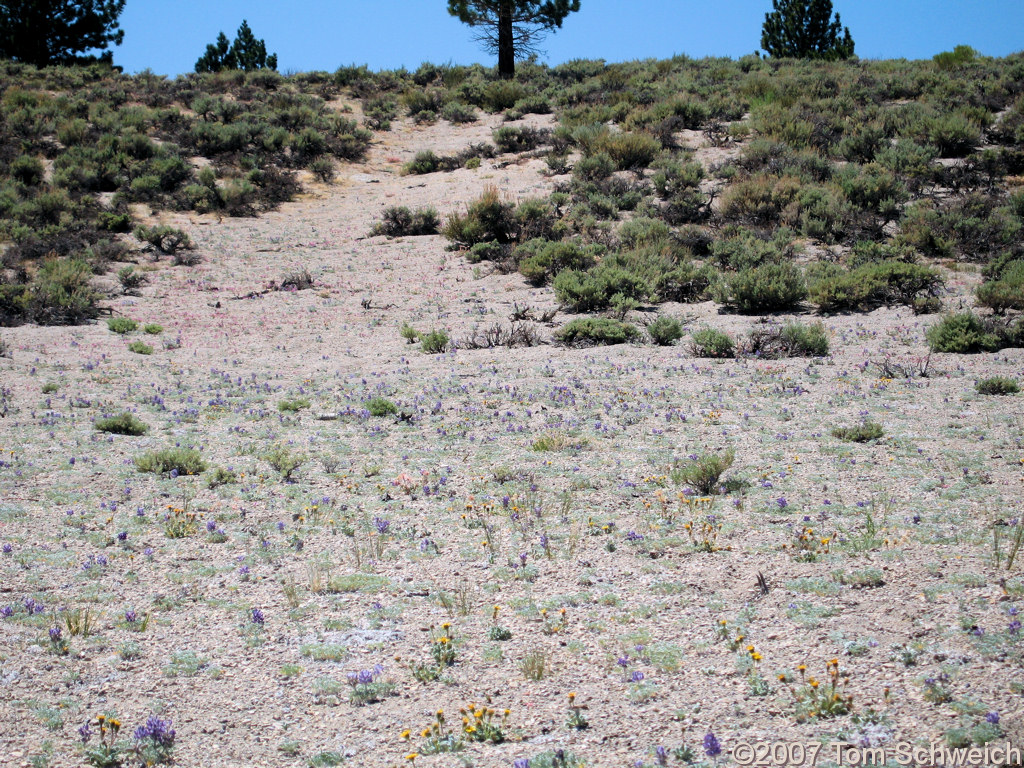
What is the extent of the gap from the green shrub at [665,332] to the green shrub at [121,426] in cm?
766

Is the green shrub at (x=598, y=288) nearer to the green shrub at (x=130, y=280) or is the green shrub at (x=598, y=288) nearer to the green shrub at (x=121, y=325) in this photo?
the green shrub at (x=121, y=325)

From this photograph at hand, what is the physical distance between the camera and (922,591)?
4.60m

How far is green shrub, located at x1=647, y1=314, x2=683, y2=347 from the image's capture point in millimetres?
12352

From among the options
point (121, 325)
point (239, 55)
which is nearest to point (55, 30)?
point (239, 55)

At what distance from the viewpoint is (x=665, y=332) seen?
1235 cm

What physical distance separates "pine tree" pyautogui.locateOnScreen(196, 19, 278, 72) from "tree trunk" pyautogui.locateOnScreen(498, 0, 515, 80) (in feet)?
82.9

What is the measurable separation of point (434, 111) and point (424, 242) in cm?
1284

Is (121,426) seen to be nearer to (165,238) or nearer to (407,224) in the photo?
(165,238)

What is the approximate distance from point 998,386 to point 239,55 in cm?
5699

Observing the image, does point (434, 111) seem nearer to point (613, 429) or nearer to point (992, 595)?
point (613, 429)

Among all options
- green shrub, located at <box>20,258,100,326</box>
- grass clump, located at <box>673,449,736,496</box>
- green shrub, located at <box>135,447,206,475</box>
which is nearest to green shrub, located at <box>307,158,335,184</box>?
green shrub, located at <box>20,258,100,326</box>

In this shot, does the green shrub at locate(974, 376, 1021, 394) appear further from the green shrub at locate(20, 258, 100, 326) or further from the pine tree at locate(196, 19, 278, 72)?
the pine tree at locate(196, 19, 278, 72)

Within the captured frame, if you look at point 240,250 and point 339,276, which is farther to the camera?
point 240,250

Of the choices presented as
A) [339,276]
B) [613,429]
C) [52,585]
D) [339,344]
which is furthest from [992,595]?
[339,276]
